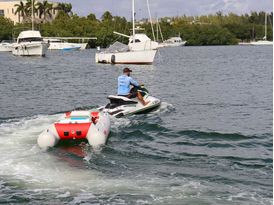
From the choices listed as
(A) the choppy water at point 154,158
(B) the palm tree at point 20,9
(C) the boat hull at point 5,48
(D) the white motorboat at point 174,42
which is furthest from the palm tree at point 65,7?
(A) the choppy water at point 154,158

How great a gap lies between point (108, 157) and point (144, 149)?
1621 mm

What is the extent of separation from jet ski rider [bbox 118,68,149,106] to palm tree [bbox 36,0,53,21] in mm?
128027

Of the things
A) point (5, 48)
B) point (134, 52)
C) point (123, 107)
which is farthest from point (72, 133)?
point (5, 48)

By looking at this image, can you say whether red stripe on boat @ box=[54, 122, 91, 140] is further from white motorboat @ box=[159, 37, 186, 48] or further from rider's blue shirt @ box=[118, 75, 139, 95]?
white motorboat @ box=[159, 37, 186, 48]

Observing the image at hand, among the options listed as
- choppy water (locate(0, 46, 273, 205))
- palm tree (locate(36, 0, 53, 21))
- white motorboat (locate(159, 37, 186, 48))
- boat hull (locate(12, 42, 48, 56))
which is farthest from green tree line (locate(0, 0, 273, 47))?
choppy water (locate(0, 46, 273, 205))

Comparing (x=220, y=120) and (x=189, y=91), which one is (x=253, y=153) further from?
(x=189, y=91)

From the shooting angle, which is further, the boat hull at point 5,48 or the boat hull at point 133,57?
the boat hull at point 5,48

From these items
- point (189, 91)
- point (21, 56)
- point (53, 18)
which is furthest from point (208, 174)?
point (53, 18)

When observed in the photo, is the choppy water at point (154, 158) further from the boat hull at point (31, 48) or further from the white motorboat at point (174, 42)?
the white motorboat at point (174, 42)

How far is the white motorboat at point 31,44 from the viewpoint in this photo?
75062 mm

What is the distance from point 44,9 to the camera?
148125 mm

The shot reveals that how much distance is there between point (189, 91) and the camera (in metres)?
34.0

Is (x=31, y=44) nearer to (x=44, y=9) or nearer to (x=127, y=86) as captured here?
(x=127, y=86)

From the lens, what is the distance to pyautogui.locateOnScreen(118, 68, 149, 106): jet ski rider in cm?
2089
